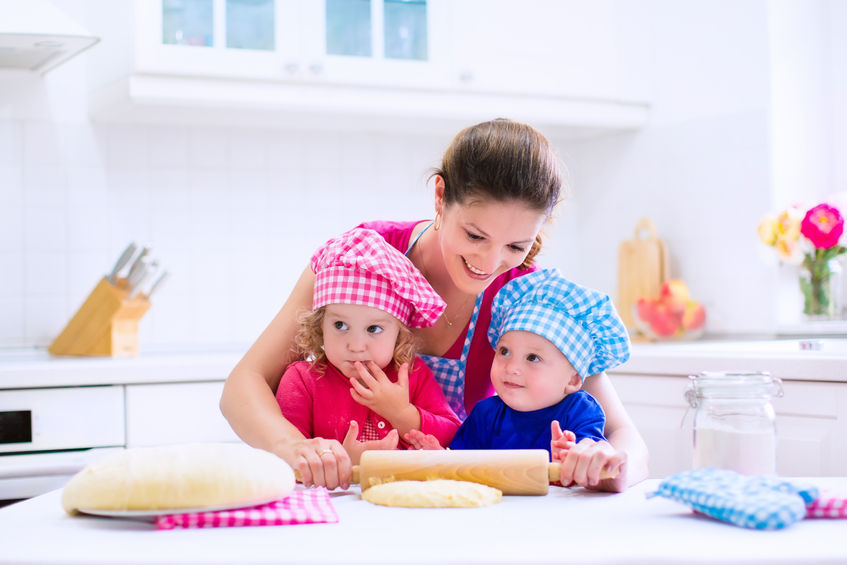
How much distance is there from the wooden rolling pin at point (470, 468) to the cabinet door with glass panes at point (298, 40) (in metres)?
1.55

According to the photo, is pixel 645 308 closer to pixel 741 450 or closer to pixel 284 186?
pixel 284 186

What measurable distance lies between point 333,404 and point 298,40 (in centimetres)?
129

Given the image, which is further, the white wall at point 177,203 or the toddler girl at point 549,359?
the white wall at point 177,203

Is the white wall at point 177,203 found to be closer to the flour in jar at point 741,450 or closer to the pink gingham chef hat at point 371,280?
the pink gingham chef hat at point 371,280

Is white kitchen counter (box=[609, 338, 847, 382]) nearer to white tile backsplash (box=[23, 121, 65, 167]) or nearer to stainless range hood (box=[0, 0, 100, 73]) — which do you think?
stainless range hood (box=[0, 0, 100, 73])

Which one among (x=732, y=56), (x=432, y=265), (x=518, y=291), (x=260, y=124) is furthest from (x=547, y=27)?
(x=518, y=291)

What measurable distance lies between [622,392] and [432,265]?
2.65 feet

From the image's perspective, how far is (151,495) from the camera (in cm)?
84

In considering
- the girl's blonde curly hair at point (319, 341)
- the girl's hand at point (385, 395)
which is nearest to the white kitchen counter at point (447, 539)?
the girl's hand at point (385, 395)

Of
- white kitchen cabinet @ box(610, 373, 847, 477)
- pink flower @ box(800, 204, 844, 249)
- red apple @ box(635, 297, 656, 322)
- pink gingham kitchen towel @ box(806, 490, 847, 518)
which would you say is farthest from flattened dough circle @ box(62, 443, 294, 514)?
red apple @ box(635, 297, 656, 322)

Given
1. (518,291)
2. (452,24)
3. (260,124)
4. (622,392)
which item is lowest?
(622,392)

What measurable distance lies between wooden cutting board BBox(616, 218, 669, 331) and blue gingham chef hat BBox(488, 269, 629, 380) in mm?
1440

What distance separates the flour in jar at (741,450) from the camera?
94 centimetres

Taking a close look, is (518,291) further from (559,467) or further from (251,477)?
(251,477)
